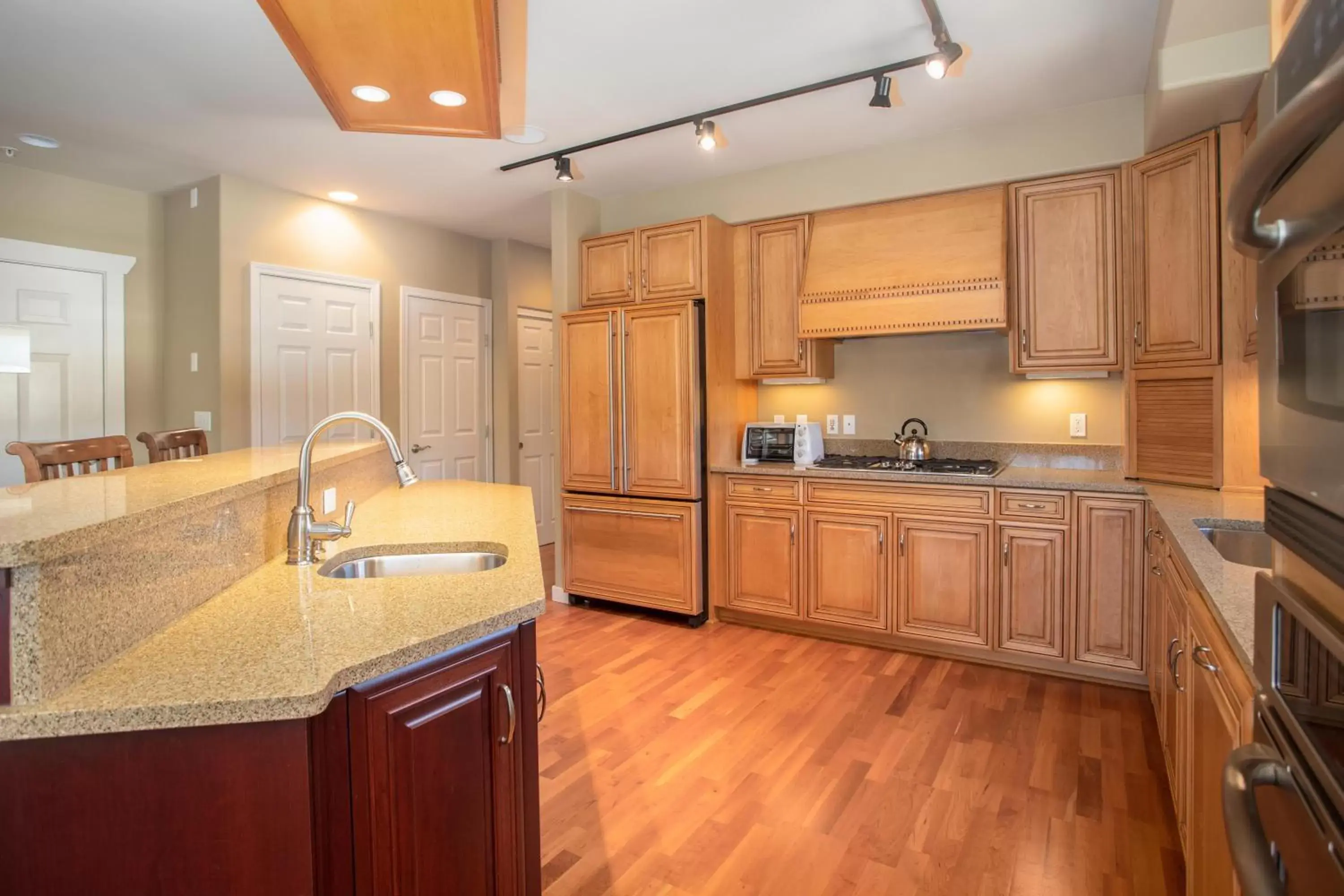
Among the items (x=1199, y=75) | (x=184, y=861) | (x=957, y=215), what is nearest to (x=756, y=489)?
(x=957, y=215)

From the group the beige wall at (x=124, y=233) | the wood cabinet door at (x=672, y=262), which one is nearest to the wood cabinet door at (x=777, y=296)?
the wood cabinet door at (x=672, y=262)

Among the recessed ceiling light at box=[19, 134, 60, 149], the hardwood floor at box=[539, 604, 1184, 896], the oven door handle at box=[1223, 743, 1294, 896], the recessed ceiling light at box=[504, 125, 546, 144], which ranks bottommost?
the hardwood floor at box=[539, 604, 1184, 896]

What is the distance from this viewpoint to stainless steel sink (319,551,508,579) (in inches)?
78.0

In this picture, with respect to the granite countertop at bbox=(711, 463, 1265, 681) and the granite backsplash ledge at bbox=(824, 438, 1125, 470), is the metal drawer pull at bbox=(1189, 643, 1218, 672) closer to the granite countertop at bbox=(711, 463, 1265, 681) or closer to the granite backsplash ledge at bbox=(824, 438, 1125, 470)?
the granite countertop at bbox=(711, 463, 1265, 681)

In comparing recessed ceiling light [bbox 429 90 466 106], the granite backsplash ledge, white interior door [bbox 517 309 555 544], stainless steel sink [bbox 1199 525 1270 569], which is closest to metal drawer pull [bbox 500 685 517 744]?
recessed ceiling light [bbox 429 90 466 106]

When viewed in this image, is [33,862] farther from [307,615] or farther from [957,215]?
[957,215]

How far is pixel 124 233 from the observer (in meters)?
4.30

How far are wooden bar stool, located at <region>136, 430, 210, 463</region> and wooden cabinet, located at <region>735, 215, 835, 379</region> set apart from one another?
2709 mm

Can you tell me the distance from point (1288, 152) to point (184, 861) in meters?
1.50

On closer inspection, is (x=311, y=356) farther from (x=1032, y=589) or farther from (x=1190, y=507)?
(x=1190, y=507)

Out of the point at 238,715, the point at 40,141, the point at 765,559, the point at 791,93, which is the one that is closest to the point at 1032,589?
the point at 765,559

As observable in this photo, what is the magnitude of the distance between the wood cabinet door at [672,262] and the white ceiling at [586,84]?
1.23 ft

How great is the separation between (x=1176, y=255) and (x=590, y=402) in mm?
2922

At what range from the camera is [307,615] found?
1351mm
